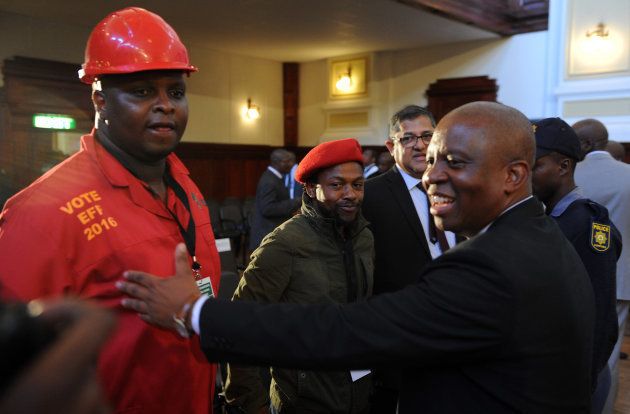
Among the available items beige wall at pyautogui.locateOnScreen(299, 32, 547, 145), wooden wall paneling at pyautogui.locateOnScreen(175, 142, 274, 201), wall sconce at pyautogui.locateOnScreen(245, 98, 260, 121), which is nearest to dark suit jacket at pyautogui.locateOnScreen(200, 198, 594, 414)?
beige wall at pyautogui.locateOnScreen(299, 32, 547, 145)

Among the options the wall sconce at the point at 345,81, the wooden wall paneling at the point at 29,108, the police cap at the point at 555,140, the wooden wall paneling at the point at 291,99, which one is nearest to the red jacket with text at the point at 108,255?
the police cap at the point at 555,140

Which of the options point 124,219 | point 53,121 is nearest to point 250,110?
point 53,121

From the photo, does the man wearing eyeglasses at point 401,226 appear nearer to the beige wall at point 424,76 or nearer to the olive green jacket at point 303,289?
the olive green jacket at point 303,289

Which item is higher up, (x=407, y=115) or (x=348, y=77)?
(x=348, y=77)

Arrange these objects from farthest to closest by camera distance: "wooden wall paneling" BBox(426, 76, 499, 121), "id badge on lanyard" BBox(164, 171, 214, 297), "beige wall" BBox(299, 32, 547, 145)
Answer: "wooden wall paneling" BBox(426, 76, 499, 121) → "beige wall" BBox(299, 32, 547, 145) → "id badge on lanyard" BBox(164, 171, 214, 297)

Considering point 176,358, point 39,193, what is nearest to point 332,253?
point 176,358

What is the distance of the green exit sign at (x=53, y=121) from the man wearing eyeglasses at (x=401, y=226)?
591 centimetres

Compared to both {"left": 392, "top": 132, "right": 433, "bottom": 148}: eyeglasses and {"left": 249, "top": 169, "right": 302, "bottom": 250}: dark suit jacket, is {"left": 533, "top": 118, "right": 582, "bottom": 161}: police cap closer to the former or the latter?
{"left": 392, "top": 132, "right": 433, "bottom": 148}: eyeglasses

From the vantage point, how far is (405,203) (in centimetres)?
242

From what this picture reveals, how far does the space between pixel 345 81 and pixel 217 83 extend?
2.39 m

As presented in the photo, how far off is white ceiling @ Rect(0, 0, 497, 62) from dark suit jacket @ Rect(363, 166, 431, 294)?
4.33 m

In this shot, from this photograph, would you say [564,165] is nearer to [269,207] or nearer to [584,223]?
[584,223]

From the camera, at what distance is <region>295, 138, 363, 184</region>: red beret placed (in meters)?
2.09

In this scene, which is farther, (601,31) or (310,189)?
(601,31)
